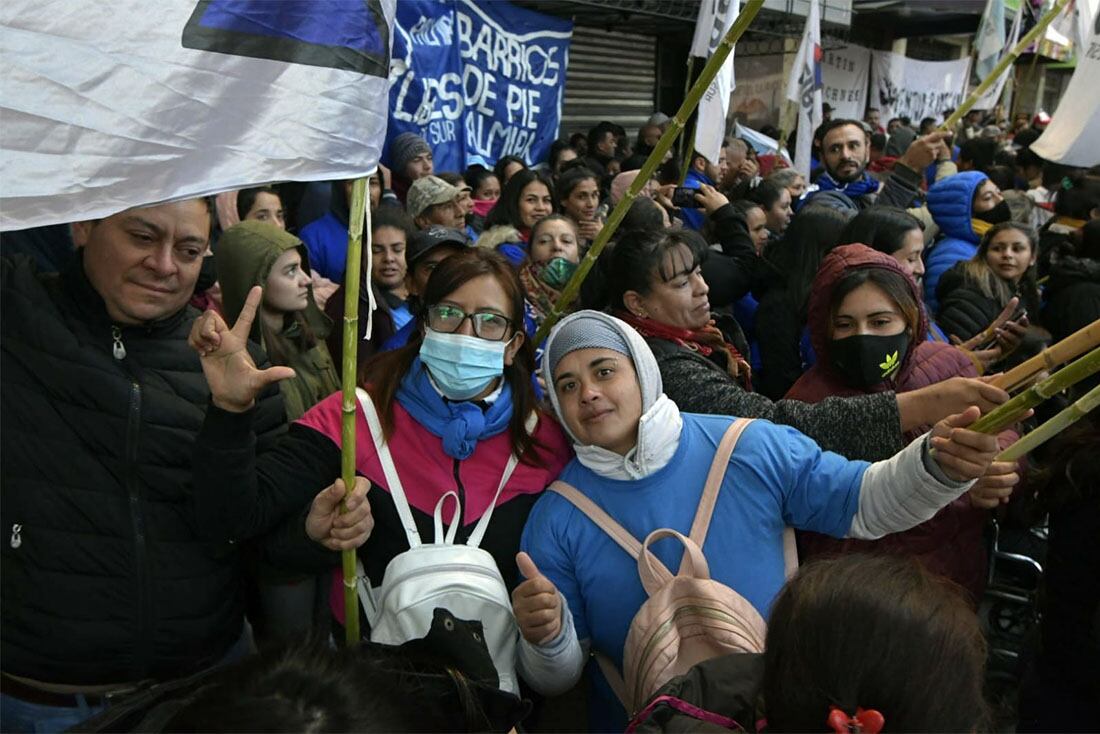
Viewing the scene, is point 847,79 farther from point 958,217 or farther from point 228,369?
point 228,369

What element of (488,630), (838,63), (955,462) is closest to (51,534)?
(488,630)

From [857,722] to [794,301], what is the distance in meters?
2.60

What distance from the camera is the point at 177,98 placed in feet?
4.19

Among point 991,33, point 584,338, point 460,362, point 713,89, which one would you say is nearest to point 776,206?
point 713,89

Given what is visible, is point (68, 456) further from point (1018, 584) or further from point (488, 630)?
point (1018, 584)

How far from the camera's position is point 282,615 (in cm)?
204

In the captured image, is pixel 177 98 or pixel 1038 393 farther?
pixel 1038 393

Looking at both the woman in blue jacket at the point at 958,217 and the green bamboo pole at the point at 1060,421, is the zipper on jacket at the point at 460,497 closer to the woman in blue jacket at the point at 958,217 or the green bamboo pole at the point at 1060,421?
the green bamboo pole at the point at 1060,421

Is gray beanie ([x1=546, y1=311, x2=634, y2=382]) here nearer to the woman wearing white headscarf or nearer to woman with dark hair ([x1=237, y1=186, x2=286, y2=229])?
the woman wearing white headscarf

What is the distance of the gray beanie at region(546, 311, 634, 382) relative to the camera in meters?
1.90

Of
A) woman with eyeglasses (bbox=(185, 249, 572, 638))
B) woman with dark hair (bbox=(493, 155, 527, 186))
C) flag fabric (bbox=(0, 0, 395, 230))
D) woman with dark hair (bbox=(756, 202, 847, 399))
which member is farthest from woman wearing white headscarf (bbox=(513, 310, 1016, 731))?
woman with dark hair (bbox=(493, 155, 527, 186))

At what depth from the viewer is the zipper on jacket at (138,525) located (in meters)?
1.70

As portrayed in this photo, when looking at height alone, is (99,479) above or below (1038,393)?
below

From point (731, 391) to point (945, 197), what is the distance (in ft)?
9.94
